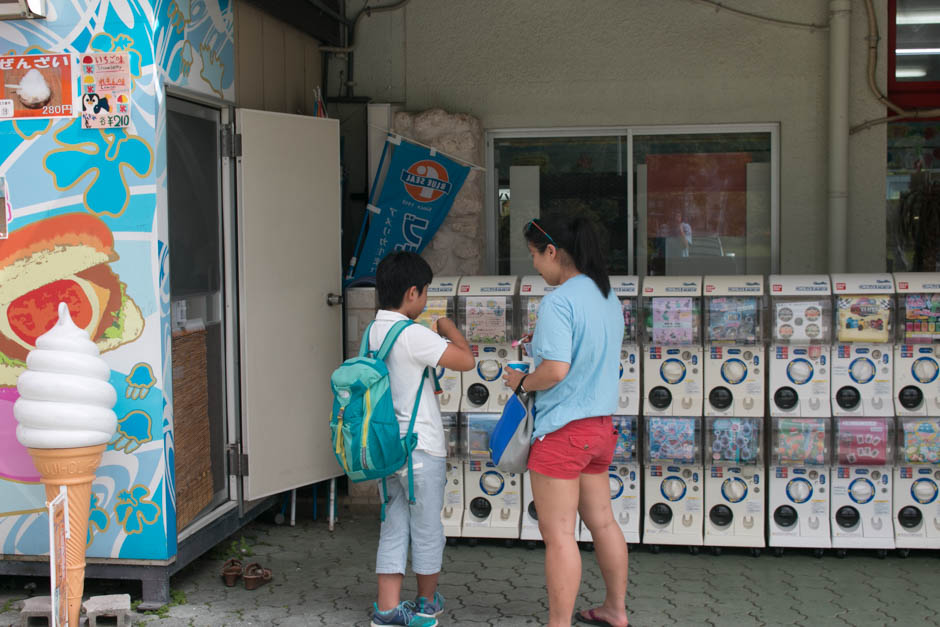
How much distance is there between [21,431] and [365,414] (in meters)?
1.47

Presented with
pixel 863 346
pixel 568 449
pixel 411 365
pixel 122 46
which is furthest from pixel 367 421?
pixel 863 346

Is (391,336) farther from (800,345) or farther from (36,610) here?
(800,345)

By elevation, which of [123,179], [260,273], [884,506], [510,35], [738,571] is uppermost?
[510,35]

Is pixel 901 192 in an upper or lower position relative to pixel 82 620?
upper

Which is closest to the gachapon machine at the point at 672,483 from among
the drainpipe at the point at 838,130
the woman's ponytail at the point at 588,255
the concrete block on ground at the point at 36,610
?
the woman's ponytail at the point at 588,255

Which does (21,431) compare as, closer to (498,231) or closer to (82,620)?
(82,620)

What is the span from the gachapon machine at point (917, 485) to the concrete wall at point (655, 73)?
5.76ft

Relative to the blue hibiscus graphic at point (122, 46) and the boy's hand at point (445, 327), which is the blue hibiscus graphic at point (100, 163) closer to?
the blue hibiscus graphic at point (122, 46)

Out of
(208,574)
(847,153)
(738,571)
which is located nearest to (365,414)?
(208,574)

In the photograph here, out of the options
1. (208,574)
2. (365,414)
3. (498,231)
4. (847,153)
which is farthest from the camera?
(498,231)

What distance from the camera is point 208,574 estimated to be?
507cm

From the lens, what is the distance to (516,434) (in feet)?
12.9

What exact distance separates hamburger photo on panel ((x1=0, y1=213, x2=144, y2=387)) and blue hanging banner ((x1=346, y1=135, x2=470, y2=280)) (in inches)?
92.1

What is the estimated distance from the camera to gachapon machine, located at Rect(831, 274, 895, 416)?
5090 mm
